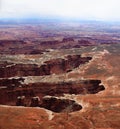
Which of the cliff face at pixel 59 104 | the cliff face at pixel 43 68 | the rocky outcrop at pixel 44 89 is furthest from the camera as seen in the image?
the cliff face at pixel 43 68

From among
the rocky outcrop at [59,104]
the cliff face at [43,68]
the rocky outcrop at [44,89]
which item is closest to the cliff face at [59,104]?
the rocky outcrop at [59,104]

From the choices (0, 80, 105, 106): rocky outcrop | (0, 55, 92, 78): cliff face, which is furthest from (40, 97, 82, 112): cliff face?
(0, 55, 92, 78): cliff face

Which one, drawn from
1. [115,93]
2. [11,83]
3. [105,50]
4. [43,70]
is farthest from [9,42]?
[115,93]

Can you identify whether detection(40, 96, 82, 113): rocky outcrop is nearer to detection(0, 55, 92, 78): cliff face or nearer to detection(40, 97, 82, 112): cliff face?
detection(40, 97, 82, 112): cliff face

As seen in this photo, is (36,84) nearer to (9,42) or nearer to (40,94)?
(40,94)

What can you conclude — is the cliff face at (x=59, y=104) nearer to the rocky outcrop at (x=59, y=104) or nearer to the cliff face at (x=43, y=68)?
the rocky outcrop at (x=59, y=104)

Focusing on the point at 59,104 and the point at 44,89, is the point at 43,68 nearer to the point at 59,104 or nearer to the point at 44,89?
the point at 44,89

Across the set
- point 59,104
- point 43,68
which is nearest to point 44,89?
point 59,104
